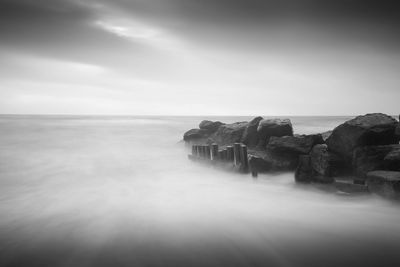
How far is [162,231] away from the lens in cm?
533

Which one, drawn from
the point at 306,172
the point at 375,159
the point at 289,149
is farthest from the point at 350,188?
Result: the point at 289,149

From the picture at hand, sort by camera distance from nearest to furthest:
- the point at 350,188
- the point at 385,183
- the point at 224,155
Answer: the point at 385,183
the point at 350,188
the point at 224,155

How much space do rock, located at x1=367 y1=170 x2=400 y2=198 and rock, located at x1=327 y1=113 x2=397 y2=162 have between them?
1.53m

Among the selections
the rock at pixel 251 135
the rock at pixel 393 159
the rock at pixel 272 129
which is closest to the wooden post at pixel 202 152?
the rock at pixel 251 135

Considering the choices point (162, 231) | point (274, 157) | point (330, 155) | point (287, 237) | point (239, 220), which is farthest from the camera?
point (274, 157)

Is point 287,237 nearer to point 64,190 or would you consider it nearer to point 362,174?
point 362,174

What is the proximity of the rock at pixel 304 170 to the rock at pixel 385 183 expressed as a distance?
177cm

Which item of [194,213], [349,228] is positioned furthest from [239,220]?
[349,228]

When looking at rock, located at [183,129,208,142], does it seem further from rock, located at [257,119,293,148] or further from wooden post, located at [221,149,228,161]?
wooden post, located at [221,149,228,161]

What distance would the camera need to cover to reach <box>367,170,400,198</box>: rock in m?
5.82

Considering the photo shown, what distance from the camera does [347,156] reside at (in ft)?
26.4

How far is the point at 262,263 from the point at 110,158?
13087 mm

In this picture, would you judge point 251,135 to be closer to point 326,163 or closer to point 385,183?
point 326,163

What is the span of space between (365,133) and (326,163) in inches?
57.0
